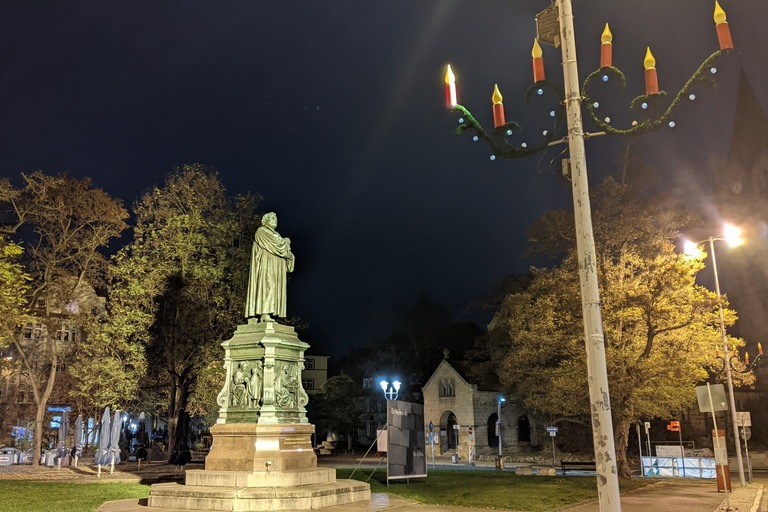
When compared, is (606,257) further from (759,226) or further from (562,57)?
(759,226)

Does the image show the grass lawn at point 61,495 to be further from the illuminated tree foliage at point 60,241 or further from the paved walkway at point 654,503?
the illuminated tree foliage at point 60,241

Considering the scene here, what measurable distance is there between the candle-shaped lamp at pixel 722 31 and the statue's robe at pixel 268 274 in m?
11.7

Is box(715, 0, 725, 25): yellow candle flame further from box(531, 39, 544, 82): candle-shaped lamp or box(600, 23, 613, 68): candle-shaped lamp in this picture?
box(531, 39, 544, 82): candle-shaped lamp

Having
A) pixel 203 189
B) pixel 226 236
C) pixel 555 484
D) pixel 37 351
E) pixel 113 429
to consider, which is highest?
pixel 203 189

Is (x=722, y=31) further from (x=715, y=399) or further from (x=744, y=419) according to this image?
(x=744, y=419)

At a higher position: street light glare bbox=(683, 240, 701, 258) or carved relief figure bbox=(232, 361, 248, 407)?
street light glare bbox=(683, 240, 701, 258)

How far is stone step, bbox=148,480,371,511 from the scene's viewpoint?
12.5 m

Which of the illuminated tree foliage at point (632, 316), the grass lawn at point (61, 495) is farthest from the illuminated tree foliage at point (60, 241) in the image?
the illuminated tree foliage at point (632, 316)

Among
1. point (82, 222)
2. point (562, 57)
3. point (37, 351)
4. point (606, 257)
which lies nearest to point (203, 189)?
point (82, 222)

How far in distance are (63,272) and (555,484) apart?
23843 mm

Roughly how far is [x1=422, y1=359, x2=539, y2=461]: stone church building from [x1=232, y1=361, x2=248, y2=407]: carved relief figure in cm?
3699

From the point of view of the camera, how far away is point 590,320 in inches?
275

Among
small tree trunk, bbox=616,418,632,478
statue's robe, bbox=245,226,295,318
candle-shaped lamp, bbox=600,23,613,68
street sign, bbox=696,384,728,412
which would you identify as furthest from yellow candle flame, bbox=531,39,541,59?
small tree trunk, bbox=616,418,632,478

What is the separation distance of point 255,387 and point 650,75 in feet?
36.7
